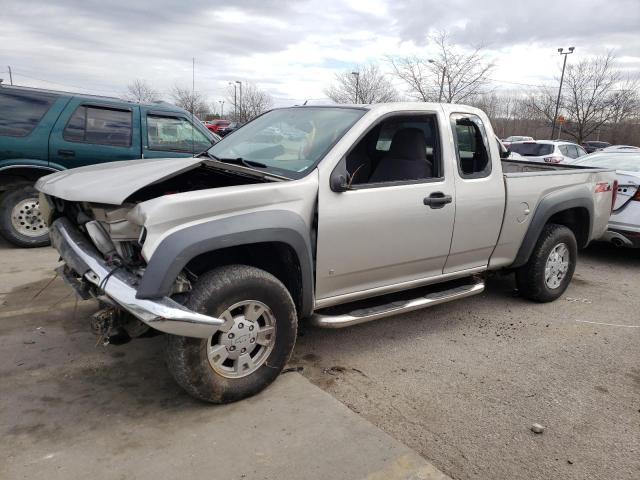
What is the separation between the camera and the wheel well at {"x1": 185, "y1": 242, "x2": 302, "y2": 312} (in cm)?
318

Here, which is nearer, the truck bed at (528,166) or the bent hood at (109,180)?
the bent hood at (109,180)

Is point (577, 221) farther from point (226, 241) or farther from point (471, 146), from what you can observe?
point (226, 241)

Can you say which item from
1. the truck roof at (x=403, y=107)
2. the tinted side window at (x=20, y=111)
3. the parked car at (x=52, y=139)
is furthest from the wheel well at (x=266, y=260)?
the tinted side window at (x=20, y=111)

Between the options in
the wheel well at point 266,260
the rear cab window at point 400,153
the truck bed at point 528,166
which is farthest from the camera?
the truck bed at point 528,166

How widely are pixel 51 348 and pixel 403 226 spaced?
274 cm

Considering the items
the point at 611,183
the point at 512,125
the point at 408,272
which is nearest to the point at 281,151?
the point at 408,272

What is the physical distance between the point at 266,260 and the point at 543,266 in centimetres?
305

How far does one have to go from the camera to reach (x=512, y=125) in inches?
2499

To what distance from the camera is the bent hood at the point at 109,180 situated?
3003mm

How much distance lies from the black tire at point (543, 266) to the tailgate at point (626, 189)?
6.33ft

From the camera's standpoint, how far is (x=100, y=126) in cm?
668

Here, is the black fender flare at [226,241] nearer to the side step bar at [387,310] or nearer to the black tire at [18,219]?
the side step bar at [387,310]

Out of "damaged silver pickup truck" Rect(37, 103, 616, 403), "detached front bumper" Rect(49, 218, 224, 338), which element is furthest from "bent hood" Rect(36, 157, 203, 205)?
"detached front bumper" Rect(49, 218, 224, 338)

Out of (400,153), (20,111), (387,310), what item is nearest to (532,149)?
(400,153)
